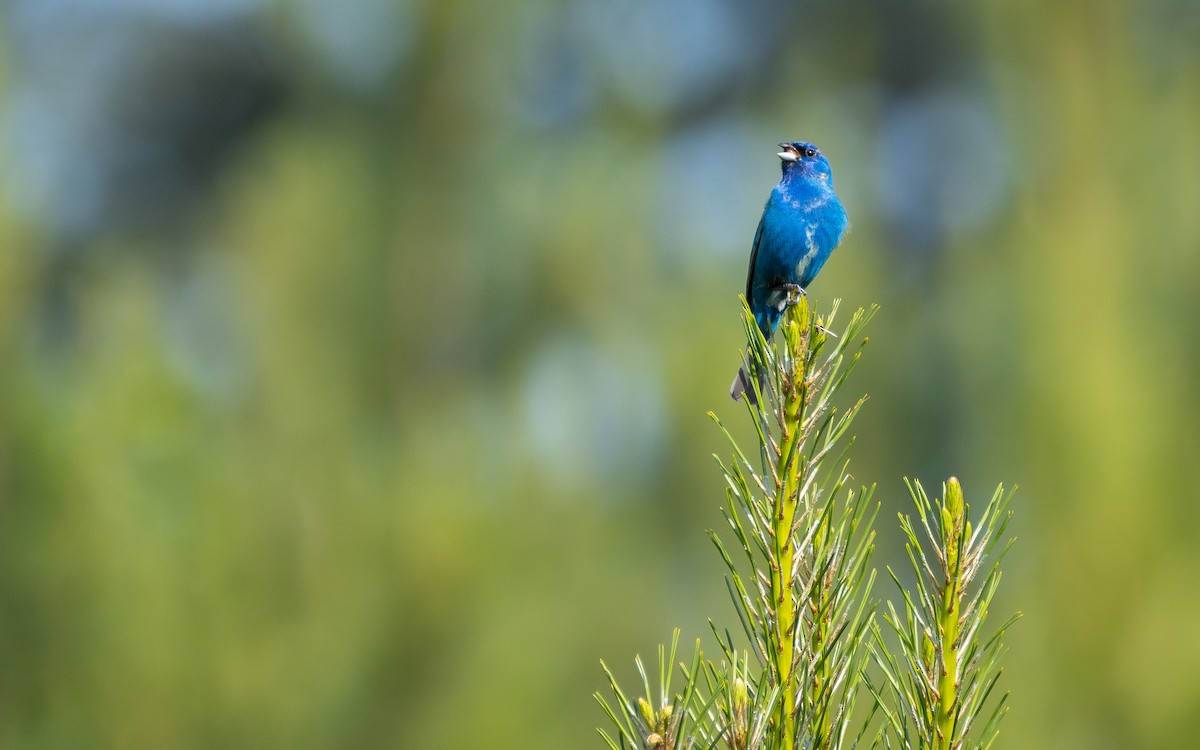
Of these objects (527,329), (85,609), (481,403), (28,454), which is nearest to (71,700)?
(85,609)

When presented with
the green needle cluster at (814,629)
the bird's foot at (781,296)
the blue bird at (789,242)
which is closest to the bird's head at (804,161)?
the blue bird at (789,242)

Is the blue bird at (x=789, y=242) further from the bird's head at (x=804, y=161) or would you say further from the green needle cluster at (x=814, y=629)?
the green needle cluster at (x=814, y=629)

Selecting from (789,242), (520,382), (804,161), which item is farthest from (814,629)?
(520,382)

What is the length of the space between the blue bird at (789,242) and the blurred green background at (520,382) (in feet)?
2.72

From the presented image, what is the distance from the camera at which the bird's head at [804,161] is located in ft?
11.4

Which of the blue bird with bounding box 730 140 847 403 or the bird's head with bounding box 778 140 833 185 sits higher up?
the bird's head with bounding box 778 140 833 185

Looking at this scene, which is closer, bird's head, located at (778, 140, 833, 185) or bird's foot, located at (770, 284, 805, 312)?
bird's foot, located at (770, 284, 805, 312)

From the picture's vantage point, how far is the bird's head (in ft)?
11.4

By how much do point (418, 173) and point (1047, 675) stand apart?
2.85 meters

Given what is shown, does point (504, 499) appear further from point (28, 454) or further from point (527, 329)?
point (28, 454)

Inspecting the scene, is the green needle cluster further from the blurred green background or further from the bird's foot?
the blurred green background

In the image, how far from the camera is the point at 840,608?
115cm

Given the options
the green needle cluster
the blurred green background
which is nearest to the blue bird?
the blurred green background

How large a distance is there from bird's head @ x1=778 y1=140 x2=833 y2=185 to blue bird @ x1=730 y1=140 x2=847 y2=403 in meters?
0.09
